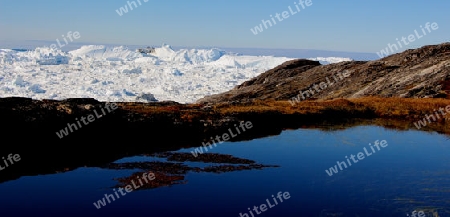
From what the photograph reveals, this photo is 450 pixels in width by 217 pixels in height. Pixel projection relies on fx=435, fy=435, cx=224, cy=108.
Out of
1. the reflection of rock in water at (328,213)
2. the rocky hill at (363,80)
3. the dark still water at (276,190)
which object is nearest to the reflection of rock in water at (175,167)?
the dark still water at (276,190)

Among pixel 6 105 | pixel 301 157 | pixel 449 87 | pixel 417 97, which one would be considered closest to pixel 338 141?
pixel 301 157

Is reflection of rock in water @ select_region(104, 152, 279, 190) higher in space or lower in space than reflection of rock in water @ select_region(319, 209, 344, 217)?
higher

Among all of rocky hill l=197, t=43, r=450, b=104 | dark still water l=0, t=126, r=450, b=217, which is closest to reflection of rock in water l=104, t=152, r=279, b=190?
dark still water l=0, t=126, r=450, b=217

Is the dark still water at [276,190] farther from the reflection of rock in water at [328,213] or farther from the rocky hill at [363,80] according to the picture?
the rocky hill at [363,80]

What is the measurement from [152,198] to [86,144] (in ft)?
50.7

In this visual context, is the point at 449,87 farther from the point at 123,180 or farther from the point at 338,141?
the point at 123,180

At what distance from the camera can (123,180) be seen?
27.1 metres

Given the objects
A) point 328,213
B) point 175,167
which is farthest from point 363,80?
point 328,213

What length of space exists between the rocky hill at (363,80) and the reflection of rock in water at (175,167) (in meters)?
48.4

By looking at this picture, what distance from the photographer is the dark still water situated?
2236 cm

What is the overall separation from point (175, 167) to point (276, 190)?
825 cm

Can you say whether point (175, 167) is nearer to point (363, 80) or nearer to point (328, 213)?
point (328, 213)

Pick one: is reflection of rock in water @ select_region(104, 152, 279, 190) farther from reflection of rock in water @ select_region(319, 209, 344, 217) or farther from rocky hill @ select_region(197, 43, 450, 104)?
rocky hill @ select_region(197, 43, 450, 104)

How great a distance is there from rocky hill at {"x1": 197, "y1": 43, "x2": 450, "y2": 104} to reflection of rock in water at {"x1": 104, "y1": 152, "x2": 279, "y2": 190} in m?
48.4
